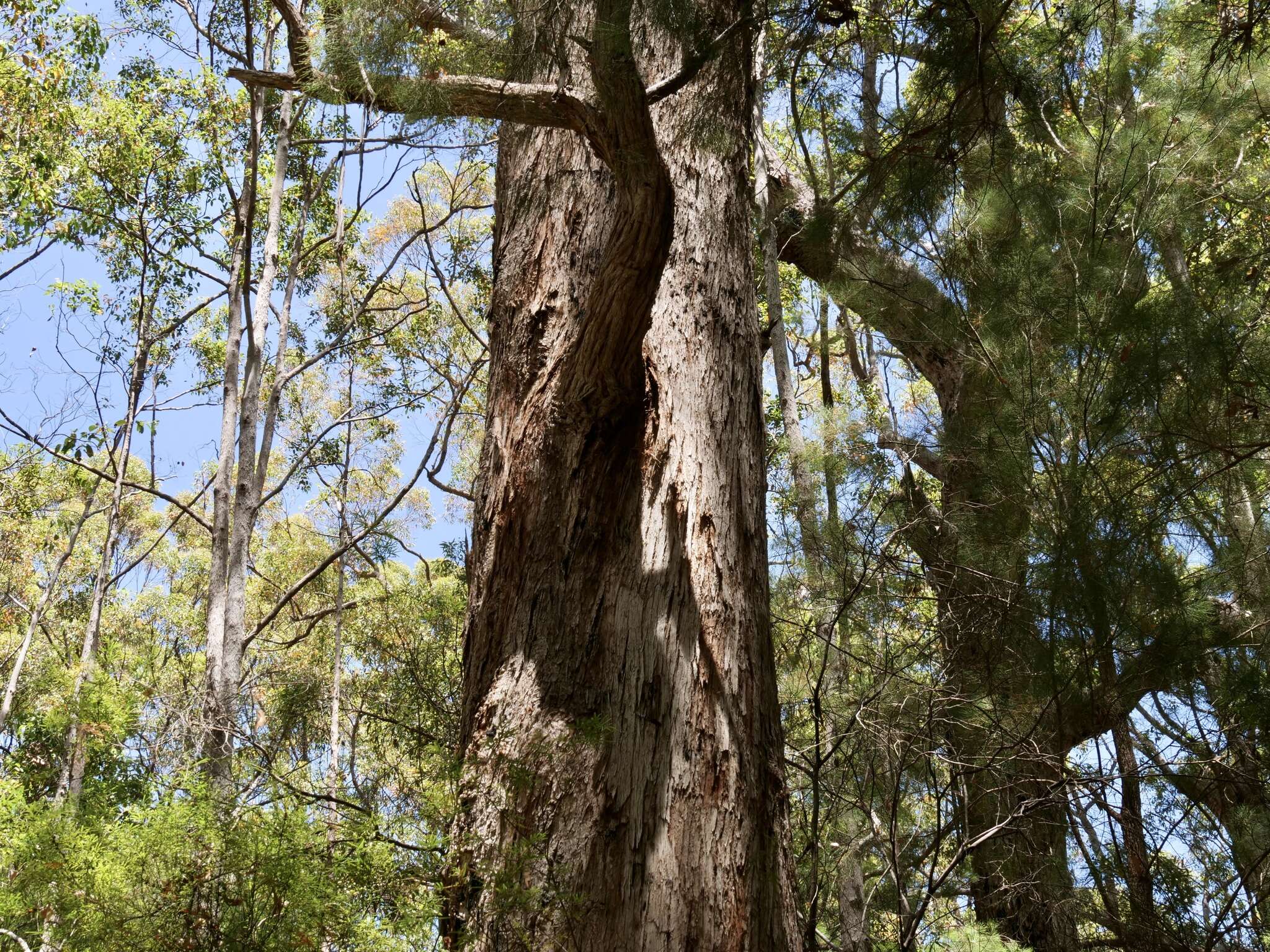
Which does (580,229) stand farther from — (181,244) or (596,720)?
(181,244)

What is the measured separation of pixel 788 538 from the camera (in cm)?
417

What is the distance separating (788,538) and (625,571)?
7.99 ft

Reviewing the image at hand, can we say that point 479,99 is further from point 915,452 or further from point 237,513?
point 237,513

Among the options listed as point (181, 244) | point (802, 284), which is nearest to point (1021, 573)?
point (802, 284)

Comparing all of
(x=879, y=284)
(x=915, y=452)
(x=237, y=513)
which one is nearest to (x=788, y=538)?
(x=915, y=452)

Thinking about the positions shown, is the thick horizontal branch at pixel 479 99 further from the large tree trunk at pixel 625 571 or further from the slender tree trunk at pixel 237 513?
the slender tree trunk at pixel 237 513

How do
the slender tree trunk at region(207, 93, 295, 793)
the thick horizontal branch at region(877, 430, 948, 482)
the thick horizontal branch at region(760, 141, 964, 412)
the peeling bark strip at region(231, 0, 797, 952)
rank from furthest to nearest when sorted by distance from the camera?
1. the slender tree trunk at region(207, 93, 295, 793)
2. the thick horizontal branch at region(877, 430, 948, 482)
3. the thick horizontal branch at region(760, 141, 964, 412)
4. the peeling bark strip at region(231, 0, 797, 952)

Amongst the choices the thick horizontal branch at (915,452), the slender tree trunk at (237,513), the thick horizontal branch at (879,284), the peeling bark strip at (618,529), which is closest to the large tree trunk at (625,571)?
the peeling bark strip at (618,529)

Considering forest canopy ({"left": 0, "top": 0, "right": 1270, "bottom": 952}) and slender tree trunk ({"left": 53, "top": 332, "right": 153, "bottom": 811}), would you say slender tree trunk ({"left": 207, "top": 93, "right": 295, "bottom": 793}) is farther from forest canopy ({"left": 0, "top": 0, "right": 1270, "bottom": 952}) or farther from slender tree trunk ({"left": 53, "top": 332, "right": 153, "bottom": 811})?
slender tree trunk ({"left": 53, "top": 332, "right": 153, "bottom": 811})

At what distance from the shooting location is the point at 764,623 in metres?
→ 1.94

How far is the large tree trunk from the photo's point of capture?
157 cm

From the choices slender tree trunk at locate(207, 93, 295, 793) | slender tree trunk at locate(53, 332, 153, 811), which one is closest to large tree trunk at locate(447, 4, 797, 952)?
slender tree trunk at locate(207, 93, 295, 793)

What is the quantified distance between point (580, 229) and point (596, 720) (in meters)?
1.06

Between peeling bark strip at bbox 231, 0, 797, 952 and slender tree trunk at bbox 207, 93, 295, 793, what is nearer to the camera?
peeling bark strip at bbox 231, 0, 797, 952
